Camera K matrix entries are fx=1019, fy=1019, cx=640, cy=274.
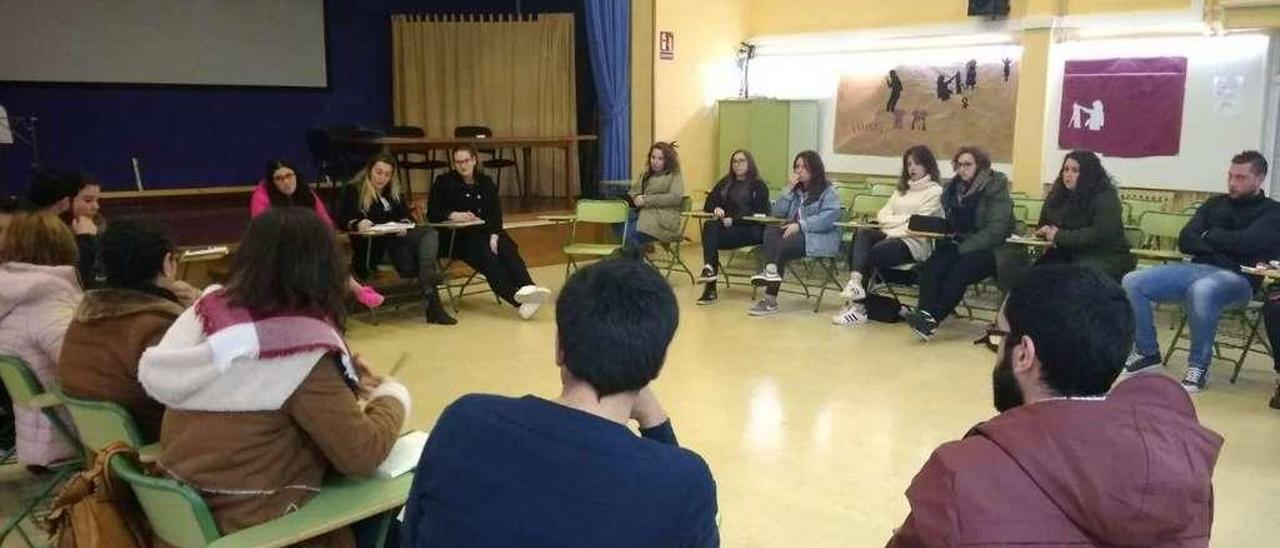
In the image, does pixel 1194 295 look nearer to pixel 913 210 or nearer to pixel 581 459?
pixel 913 210

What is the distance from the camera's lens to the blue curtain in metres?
8.77

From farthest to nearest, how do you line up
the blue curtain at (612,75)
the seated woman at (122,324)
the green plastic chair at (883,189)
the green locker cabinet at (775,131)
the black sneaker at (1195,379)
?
the green locker cabinet at (775,131)
the blue curtain at (612,75)
the green plastic chair at (883,189)
the black sneaker at (1195,379)
the seated woman at (122,324)

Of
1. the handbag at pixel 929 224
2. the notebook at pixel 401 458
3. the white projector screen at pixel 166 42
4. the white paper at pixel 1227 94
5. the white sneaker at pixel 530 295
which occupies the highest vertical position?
the white projector screen at pixel 166 42

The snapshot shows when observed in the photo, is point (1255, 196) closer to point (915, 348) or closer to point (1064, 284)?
point (915, 348)

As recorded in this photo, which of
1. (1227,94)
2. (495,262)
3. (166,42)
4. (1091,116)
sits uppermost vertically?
(166,42)

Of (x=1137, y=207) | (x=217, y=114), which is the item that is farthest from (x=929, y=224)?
(x=217, y=114)

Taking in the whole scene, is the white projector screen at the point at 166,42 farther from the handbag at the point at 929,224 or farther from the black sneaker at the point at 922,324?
the black sneaker at the point at 922,324

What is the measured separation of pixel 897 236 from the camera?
20.4ft

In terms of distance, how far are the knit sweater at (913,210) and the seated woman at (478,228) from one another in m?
2.20

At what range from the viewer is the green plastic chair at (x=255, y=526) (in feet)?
6.12

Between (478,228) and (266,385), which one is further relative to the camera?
(478,228)

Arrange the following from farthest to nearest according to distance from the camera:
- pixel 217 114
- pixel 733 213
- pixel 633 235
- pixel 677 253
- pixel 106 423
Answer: pixel 217 114 → pixel 677 253 → pixel 633 235 → pixel 733 213 → pixel 106 423

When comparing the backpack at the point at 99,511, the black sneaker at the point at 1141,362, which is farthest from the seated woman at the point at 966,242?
the backpack at the point at 99,511

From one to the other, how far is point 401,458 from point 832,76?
7.37m
